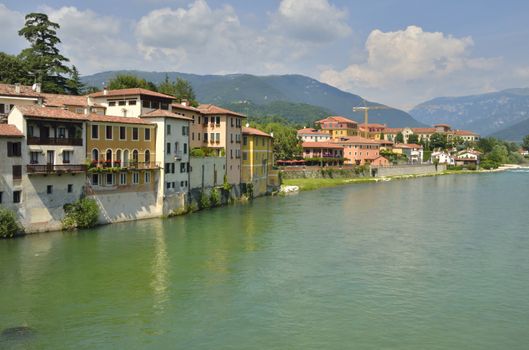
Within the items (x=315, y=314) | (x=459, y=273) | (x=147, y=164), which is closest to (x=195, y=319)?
(x=315, y=314)

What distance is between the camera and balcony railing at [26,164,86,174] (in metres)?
37.7

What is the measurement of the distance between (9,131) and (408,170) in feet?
342

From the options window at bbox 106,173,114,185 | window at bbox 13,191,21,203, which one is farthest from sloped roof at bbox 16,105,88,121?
window at bbox 13,191,21,203

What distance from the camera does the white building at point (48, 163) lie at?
124 feet

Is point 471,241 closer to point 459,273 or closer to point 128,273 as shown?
point 459,273

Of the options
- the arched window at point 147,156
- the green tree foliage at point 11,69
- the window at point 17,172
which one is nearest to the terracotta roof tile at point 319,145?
the green tree foliage at point 11,69

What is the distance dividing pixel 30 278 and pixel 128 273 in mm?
5100

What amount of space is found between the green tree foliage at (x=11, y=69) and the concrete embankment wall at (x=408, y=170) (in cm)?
7310

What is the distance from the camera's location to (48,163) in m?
39.2

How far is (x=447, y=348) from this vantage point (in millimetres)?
20531

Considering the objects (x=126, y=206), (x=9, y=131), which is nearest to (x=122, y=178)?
(x=126, y=206)

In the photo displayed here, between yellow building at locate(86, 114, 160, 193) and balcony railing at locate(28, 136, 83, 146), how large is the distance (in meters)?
1.13

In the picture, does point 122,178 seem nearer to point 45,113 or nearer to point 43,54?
point 45,113

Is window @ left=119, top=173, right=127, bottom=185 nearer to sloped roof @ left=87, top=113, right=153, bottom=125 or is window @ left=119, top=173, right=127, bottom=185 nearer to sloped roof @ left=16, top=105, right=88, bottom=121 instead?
sloped roof @ left=87, top=113, right=153, bottom=125
